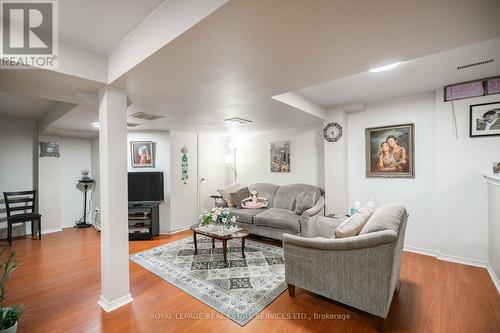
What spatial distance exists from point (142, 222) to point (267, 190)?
2710mm

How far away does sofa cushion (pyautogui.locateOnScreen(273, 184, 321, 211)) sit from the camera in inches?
167

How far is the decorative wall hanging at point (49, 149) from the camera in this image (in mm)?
Answer: 4676

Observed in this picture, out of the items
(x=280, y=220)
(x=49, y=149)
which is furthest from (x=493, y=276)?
(x=49, y=149)

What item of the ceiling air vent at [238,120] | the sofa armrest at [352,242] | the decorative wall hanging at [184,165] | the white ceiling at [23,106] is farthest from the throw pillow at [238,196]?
the white ceiling at [23,106]

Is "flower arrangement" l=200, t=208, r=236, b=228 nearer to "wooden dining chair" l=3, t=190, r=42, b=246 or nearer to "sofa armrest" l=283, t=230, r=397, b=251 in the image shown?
"sofa armrest" l=283, t=230, r=397, b=251

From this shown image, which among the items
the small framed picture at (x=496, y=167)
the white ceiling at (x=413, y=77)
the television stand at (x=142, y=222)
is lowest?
the television stand at (x=142, y=222)

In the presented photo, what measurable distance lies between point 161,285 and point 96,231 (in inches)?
133

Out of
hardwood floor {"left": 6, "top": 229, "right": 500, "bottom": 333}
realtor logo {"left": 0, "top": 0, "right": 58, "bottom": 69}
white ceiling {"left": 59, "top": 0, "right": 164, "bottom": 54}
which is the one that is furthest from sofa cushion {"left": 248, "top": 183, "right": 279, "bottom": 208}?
realtor logo {"left": 0, "top": 0, "right": 58, "bottom": 69}

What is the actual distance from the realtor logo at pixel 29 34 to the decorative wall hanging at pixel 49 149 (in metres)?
4.07

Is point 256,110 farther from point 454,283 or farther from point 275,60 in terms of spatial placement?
point 454,283

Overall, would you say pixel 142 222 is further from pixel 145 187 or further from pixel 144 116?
pixel 144 116

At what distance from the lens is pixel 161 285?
256cm

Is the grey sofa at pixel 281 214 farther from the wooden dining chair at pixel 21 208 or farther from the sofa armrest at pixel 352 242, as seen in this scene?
the wooden dining chair at pixel 21 208

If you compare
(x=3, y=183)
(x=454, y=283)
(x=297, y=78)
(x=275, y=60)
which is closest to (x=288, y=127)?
(x=297, y=78)
